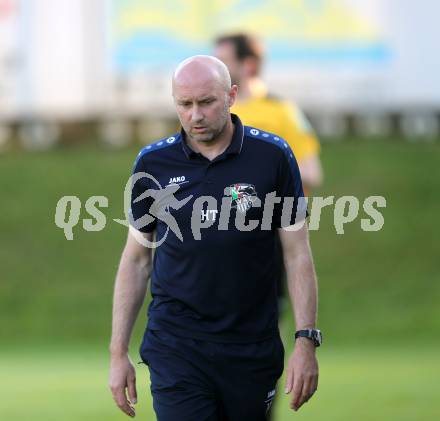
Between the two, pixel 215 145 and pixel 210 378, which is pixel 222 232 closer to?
pixel 215 145

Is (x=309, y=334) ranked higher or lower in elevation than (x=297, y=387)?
higher

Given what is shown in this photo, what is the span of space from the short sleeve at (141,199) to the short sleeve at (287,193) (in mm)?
550

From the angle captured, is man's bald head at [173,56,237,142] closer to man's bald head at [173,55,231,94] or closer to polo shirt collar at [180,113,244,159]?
man's bald head at [173,55,231,94]

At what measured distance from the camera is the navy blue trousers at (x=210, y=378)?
214 inches

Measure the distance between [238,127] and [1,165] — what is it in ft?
66.3

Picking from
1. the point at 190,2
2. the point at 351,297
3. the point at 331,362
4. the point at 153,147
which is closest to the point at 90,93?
the point at 190,2

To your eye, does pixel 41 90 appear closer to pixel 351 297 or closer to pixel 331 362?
pixel 351 297

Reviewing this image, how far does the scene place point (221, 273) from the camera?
5453 millimetres

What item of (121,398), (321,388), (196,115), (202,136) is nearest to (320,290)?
(321,388)

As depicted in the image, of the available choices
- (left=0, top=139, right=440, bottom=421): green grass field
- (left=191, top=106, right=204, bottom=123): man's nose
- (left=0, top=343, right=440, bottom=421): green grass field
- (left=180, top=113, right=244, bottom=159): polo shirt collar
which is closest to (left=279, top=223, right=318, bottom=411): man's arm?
(left=180, top=113, right=244, bottom=159): polo shirt collar

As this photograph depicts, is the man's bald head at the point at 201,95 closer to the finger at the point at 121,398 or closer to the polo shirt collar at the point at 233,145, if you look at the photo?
the polo shirt collar at the point at 233,145

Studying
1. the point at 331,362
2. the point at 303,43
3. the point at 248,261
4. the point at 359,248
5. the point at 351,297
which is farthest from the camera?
the point at 303,43

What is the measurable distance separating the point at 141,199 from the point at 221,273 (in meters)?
0.51

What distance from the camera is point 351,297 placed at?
1969cm
